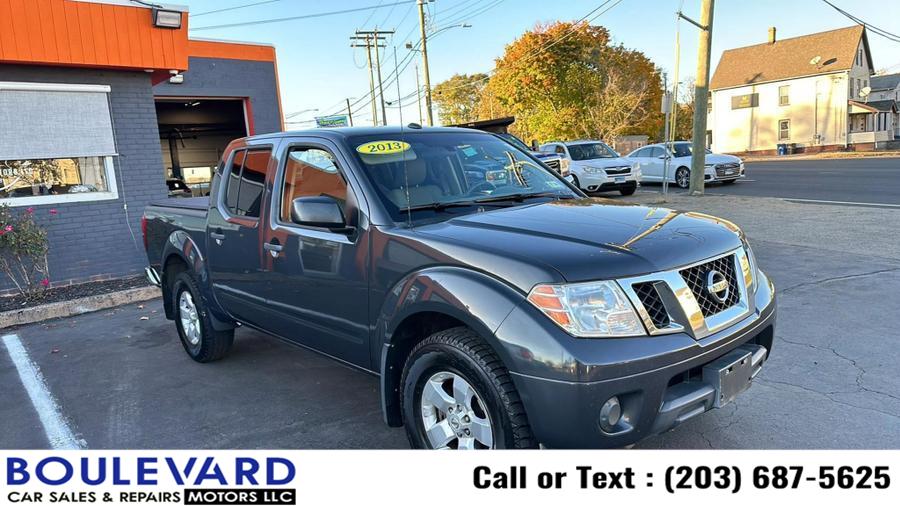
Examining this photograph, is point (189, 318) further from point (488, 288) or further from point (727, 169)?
point (727, 169)

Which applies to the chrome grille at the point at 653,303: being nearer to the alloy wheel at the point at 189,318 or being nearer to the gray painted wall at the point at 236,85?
the alloy wheel at the point at 189,318

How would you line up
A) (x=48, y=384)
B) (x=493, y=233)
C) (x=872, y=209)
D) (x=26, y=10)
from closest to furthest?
(x=493, y=233) → (x=48, y=384) → (x=26, y=10) → (x=872, y=209)

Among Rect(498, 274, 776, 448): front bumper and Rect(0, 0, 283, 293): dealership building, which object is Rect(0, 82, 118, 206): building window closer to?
Rect(0, 0, 283, 293): dealership building

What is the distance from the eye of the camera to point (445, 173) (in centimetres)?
378

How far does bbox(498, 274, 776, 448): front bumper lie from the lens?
2.39 metres

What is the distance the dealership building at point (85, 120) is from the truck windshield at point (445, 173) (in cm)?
657

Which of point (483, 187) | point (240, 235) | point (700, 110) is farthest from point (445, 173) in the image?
point (700, 110)

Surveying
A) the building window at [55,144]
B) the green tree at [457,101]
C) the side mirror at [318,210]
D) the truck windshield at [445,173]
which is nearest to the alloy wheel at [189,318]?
the side mirror at [318,210]

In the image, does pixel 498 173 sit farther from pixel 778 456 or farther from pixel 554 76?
pixel 554 76

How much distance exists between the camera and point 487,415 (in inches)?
105

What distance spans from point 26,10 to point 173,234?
4.71 m

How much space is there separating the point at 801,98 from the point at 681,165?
3145 centimetres

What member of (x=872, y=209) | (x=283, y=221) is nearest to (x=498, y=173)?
(x=283, y=221)

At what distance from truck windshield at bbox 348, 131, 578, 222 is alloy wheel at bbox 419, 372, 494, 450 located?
0.92 metres
